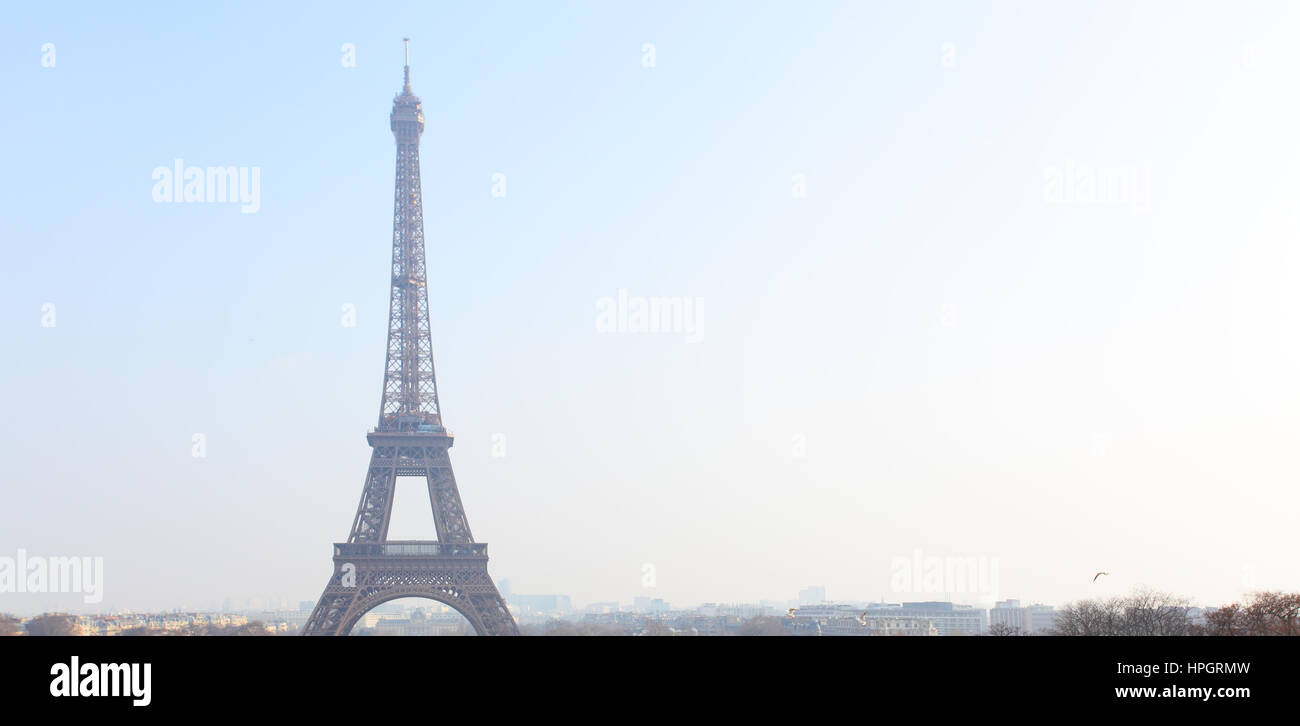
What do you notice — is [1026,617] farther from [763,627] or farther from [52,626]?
[52,626]

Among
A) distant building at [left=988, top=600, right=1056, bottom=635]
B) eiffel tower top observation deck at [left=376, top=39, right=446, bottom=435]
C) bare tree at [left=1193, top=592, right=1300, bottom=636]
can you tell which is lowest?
distant building at [left=988, top=600, right=1056, bottom=635]

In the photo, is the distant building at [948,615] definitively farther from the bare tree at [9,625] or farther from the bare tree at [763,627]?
the bare tree at [9,625]

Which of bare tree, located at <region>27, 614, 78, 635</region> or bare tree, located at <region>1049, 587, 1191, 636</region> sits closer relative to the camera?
bare tree, located at <region>1049, 587, 1191, 636</region>

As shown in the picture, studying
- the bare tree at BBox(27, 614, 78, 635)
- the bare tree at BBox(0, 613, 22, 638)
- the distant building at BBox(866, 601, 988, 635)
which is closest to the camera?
the bare tree at BBox(0, 613, 22, 638)

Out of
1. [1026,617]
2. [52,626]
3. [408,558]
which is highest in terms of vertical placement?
[408,558]

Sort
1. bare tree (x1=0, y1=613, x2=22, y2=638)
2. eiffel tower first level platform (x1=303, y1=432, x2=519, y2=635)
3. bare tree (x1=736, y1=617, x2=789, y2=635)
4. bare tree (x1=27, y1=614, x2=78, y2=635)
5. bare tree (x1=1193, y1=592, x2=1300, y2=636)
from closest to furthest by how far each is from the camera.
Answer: bare tree (x1=1193, y1=592, x2=1300, y2=636), bare tree (x1=0, y1=613, x2=22, y2=638), eiffel tower first level platform (x1=303, y1=432, x2=519, y2=635), bare tree (x1=27, y1=614, x2=78, y2=635), bare tree (x1=736, y1=617, x2=789, y2=635)

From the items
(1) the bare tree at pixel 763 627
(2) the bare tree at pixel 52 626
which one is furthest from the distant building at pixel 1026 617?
(2) the bare tree at pixel 52 626

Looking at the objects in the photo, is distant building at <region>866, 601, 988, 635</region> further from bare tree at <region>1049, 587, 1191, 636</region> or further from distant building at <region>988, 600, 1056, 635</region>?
bare tree at <region>1049, 587, 1191, 636</region>

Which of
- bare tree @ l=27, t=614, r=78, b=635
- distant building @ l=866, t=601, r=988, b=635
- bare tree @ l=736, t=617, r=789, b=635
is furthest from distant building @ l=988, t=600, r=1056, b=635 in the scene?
bare tree @ l=27, t=614, r=78, b=635

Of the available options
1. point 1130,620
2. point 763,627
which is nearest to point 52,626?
point 763,627
